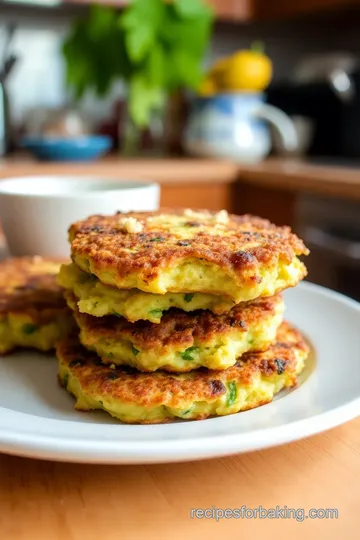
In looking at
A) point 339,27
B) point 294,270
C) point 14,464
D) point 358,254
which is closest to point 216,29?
point 339,27

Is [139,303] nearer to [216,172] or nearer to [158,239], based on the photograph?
[158,239]

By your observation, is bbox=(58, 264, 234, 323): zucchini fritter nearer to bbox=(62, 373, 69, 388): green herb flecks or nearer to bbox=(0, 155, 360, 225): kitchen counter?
Answer: bbox=(62, 373, 69, 388): green herb flecks

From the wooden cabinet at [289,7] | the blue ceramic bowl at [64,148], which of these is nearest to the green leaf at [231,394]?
the blue ceramic bowl at [64,148]

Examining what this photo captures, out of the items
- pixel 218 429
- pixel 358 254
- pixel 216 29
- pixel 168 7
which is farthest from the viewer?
pixel 216 29

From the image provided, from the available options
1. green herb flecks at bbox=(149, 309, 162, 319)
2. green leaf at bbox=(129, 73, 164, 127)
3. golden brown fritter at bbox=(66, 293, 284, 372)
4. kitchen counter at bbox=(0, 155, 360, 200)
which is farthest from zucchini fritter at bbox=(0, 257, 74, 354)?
green leaf at bbox=(129, 73, 164, 127)

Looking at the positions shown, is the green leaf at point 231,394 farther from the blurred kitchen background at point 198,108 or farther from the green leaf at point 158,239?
the blurred kitchen background at point 198,108

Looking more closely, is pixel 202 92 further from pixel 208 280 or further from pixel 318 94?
pixel 208 280

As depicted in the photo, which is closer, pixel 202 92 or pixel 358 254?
pixel 358 254
